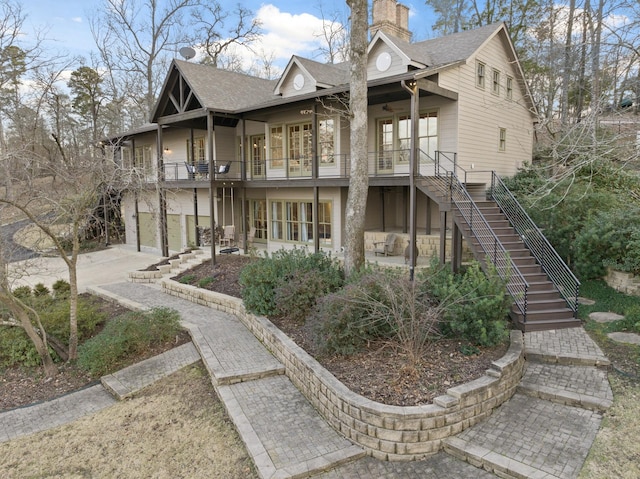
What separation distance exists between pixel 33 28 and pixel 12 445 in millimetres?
10276

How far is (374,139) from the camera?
1468 centimetres

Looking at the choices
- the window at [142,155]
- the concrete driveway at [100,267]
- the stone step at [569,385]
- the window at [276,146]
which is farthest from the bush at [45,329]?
the window at [142,155]

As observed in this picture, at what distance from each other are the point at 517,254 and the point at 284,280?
570cm

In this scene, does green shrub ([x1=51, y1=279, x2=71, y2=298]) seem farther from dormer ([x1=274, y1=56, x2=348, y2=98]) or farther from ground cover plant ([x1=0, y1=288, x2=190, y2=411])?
dormer ([x1=274, y1=56, x2=348, y2=98])

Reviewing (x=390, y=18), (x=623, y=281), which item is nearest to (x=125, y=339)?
(x=623, y=281)

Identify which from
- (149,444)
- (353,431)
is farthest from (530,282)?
(149,444)

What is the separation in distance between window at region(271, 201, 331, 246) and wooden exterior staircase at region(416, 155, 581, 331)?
471 cm

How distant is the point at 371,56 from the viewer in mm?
13078

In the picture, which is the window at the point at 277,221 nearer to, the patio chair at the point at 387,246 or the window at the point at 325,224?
the window at the point at 325,224

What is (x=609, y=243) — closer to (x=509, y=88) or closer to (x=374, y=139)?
(x=374, y=139)

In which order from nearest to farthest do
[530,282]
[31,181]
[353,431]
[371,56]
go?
[353,431], [31,181], [530,282], [371,56]

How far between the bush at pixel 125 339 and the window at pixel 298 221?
7.41 meters

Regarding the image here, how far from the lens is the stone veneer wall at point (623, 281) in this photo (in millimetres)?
9531

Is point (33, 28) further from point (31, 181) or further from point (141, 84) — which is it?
point (141, 84)
